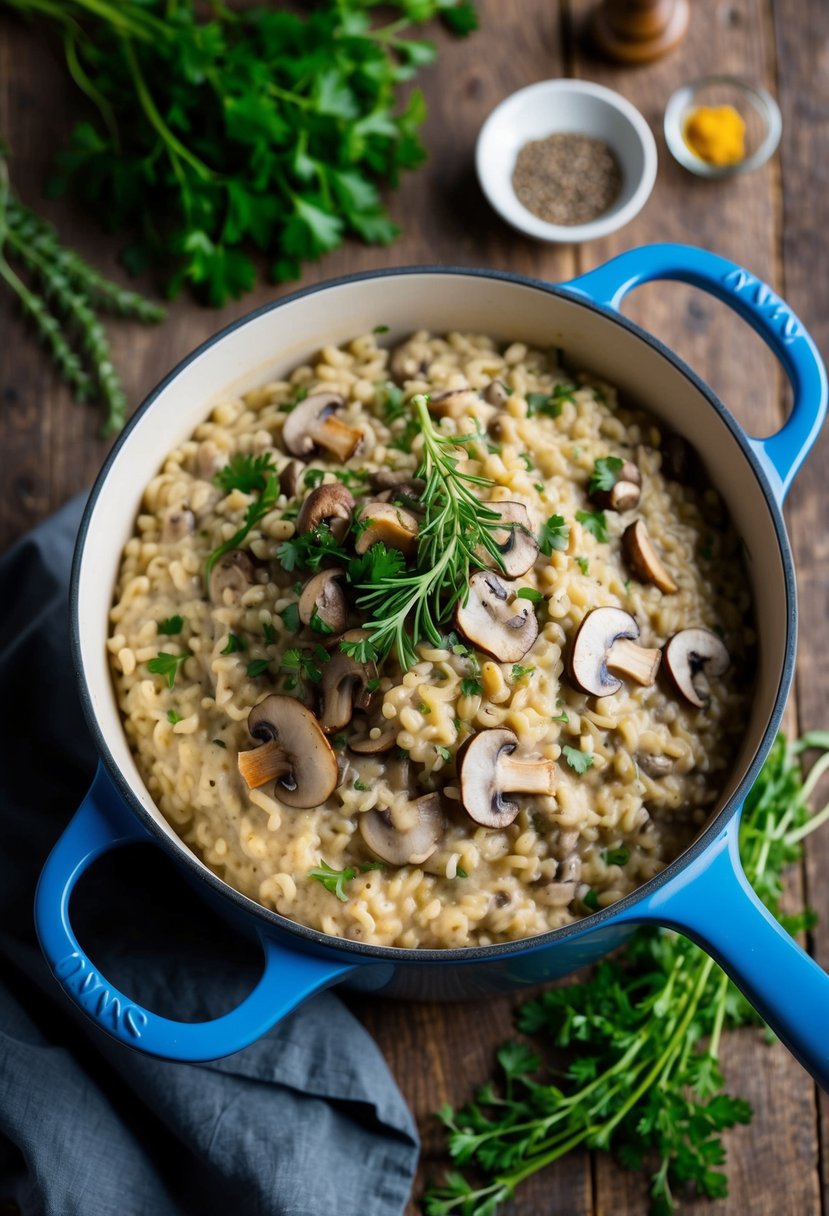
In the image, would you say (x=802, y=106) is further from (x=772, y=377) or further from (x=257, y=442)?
(x=257, y=442)

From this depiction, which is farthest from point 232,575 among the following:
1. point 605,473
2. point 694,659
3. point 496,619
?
point 694,659

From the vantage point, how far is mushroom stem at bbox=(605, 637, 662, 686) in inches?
132

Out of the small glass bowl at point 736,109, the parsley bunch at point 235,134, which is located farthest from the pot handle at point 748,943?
the small glass bowl at point 736,109

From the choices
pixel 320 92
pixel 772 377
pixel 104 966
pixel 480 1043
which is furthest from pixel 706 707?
pixel 320 92

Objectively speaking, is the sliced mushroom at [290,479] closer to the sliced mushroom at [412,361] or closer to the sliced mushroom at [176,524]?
the sliced mushroom at [176,524]

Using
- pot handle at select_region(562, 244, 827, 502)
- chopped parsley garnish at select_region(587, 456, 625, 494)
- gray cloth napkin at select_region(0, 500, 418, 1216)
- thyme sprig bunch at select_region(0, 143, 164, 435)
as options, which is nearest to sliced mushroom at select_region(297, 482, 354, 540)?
chopped parsley garnish at select_region(587, 456, 625, 494)

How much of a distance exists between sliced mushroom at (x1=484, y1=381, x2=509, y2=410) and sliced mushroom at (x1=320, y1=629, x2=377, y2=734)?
933mm

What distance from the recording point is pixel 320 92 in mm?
4449

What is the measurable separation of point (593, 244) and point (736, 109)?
2.90ft

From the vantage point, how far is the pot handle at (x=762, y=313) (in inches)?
137

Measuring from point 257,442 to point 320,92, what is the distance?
1.59 m

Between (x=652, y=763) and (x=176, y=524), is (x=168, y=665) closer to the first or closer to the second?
(x=176, y=524)

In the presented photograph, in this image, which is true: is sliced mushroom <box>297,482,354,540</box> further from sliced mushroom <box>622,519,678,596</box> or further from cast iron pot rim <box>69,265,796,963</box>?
sliced mushroom <box>622,519,678,596</box>

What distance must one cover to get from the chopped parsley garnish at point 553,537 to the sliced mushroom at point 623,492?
28cm
